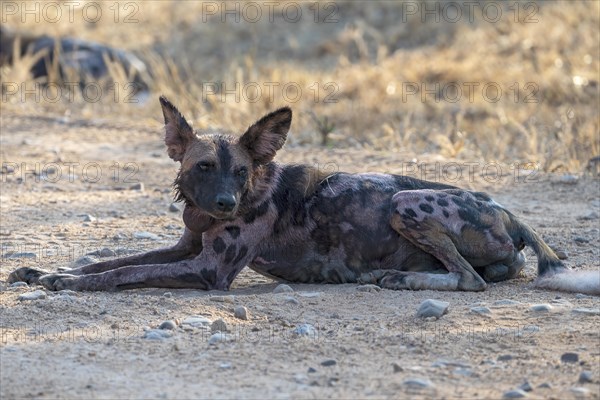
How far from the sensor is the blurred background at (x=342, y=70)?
11562mm

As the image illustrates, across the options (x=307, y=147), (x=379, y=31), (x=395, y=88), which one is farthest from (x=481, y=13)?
(x=307, y=147)

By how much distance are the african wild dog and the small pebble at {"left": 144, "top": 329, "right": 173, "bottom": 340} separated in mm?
1017

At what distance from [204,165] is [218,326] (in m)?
1.25

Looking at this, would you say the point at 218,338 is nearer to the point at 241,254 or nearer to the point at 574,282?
the point at 241,254

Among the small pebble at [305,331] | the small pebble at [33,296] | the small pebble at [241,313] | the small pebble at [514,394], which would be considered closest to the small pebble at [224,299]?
the small pebble at [241,313]

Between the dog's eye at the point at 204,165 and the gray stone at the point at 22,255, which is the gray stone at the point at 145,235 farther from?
the dog's eye at the point at 204,165

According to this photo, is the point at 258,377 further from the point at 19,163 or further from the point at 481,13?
the point at 481,13

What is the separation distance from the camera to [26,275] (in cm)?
605

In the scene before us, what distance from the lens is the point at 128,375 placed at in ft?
14.5

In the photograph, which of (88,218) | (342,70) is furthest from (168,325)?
(342,70)

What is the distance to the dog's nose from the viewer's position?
5844 millimetres

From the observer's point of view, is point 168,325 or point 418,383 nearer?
point 418,383

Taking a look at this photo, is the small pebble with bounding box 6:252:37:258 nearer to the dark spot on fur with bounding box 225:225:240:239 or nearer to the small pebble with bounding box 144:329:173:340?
the dark spot on fur with bounding box 225:225:240:239

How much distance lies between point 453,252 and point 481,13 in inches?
534
